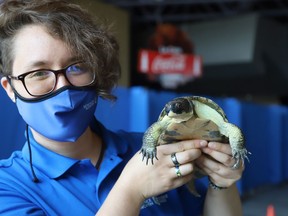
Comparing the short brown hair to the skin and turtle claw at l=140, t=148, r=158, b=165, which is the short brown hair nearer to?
the skin

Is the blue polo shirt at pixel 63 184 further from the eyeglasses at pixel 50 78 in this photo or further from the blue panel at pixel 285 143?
the blue panel at pixel 285 143

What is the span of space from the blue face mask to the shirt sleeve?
0.20 meters

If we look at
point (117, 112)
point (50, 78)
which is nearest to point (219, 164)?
point (50, 78)

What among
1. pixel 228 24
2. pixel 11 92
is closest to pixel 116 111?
pixel 11 92

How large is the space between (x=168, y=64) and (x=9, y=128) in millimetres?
6870

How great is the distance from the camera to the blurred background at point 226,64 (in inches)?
247

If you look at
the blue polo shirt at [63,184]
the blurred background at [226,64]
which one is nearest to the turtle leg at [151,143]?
the blue polo shirt at [63,184]

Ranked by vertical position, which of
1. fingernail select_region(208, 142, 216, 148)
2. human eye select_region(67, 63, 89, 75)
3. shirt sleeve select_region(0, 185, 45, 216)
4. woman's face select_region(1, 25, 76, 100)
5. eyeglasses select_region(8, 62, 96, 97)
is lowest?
shirt sleeve select_region(0, 185, 45, 216)

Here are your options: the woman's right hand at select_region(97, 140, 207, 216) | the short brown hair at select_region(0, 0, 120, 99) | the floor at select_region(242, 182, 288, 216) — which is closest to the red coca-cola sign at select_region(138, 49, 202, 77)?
the floor at select_region(242, 182, 288, 216)

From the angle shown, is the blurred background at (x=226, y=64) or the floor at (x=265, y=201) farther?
the blurred background at (x=226, y=64)

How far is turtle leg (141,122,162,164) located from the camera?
118 centimetres

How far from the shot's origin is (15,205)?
3.58 ft

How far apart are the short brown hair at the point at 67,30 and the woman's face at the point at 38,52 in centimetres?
2

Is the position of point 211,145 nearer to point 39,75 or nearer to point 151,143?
point 151,143
